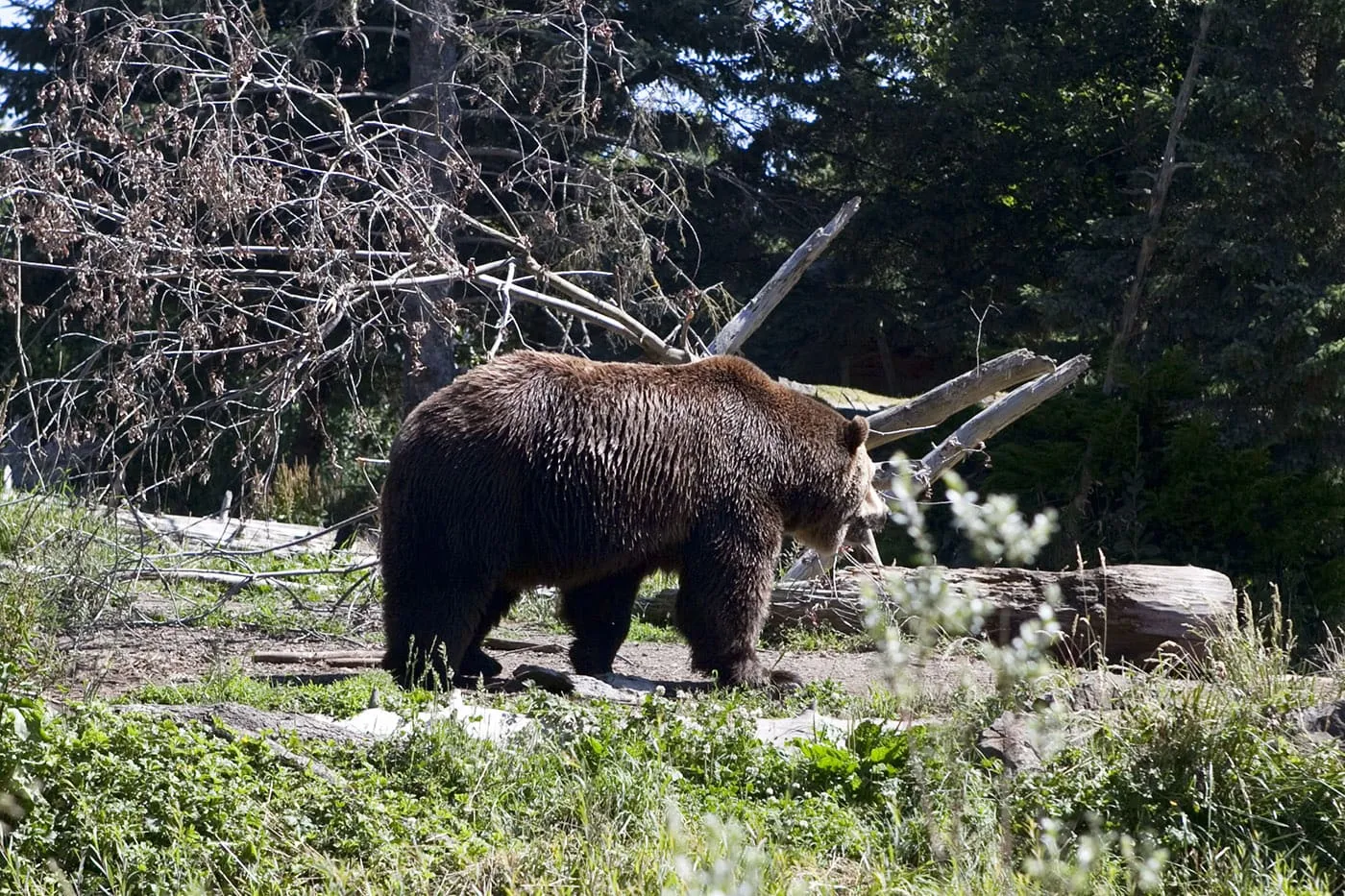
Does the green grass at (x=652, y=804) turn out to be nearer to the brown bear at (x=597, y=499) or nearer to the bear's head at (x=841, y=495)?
the brown bear at (x=597, y=499)

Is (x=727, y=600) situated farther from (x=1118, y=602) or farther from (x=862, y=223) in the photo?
(x=862, y=223)

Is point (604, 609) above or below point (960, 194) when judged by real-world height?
below

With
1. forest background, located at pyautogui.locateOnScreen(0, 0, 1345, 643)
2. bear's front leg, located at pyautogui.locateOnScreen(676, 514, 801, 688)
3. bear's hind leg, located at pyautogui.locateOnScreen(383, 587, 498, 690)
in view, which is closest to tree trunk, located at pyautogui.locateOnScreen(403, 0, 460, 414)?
forest background, located at pyautogui.locateOnScreen(0, 0, 1345, 643)

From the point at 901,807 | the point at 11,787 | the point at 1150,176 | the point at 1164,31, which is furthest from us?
the point at 1164,31

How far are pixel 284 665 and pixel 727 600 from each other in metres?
2.69

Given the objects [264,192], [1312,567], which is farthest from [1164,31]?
[264,192]

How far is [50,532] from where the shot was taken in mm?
9586

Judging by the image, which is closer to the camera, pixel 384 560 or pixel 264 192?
pixel 384 560

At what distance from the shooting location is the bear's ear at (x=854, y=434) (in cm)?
824

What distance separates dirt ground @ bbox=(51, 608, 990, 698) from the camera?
7.65 m

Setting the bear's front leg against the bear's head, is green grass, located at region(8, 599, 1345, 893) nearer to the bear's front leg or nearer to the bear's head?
the bear's front leg

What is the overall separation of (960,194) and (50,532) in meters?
11.0

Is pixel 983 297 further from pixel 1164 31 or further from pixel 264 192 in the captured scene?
pixel 264 192

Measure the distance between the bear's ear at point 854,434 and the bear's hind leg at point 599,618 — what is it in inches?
56.6
